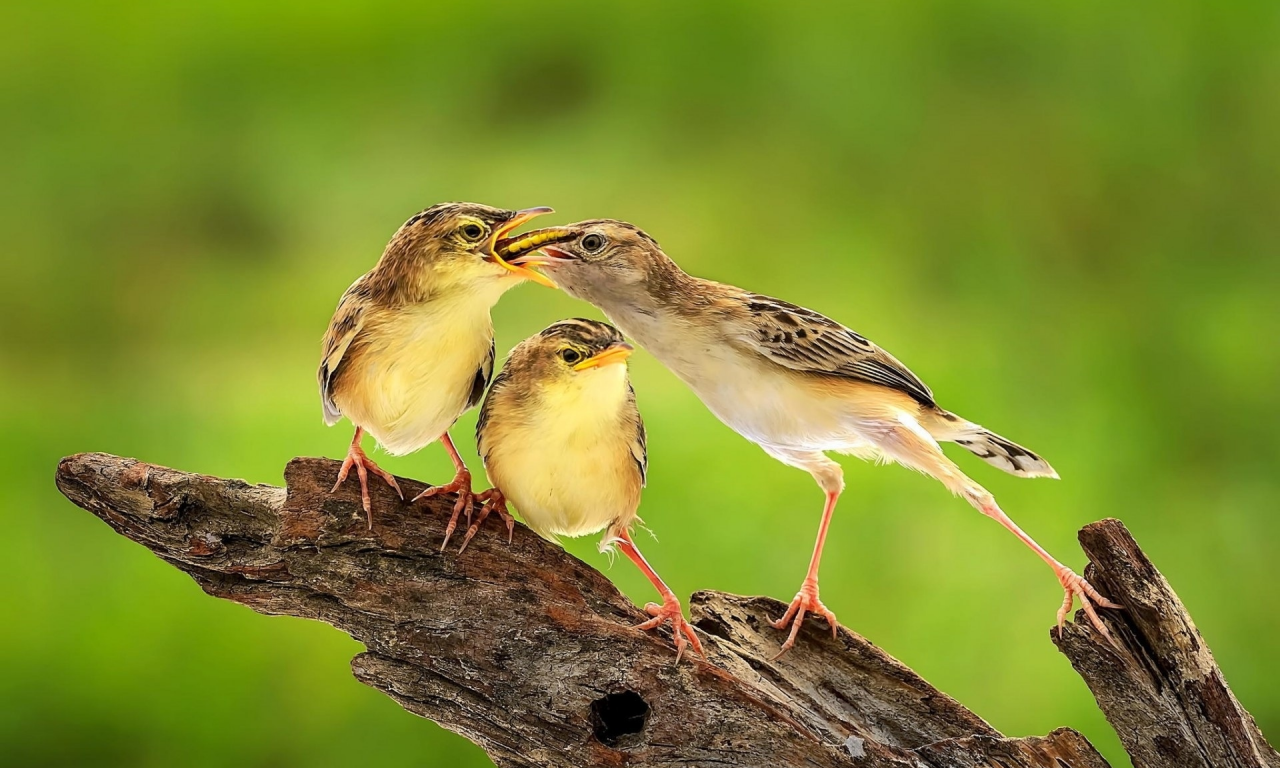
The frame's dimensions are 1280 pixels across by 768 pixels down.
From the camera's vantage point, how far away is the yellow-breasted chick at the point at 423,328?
2.98m

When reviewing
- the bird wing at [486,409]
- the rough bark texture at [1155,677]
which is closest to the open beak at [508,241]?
the bird wing at [486,409]

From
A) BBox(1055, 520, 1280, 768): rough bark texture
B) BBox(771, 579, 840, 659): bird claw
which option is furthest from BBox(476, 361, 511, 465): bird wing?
BBox(1055, 520, 1280, 768): rough bark texture

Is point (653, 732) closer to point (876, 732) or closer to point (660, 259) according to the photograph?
point (876, 732)

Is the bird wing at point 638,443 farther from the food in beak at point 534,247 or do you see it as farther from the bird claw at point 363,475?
the bird claw at point 363,475

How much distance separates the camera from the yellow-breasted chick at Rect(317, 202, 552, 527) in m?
2.98

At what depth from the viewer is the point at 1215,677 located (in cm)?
313

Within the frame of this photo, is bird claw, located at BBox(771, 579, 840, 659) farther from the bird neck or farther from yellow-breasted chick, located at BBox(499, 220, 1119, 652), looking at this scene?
the bird neck

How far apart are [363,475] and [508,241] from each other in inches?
27.3

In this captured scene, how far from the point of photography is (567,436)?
119 inches

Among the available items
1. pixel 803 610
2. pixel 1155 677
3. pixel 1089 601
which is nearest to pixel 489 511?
pixel 803 610

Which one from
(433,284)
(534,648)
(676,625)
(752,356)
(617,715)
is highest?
(433,284)

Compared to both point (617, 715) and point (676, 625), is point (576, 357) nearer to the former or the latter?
point (676, 625)

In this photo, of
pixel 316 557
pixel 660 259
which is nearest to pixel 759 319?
pixel 660 259

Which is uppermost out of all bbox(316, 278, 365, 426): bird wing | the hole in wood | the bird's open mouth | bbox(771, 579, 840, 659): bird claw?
the bird's open mouth
